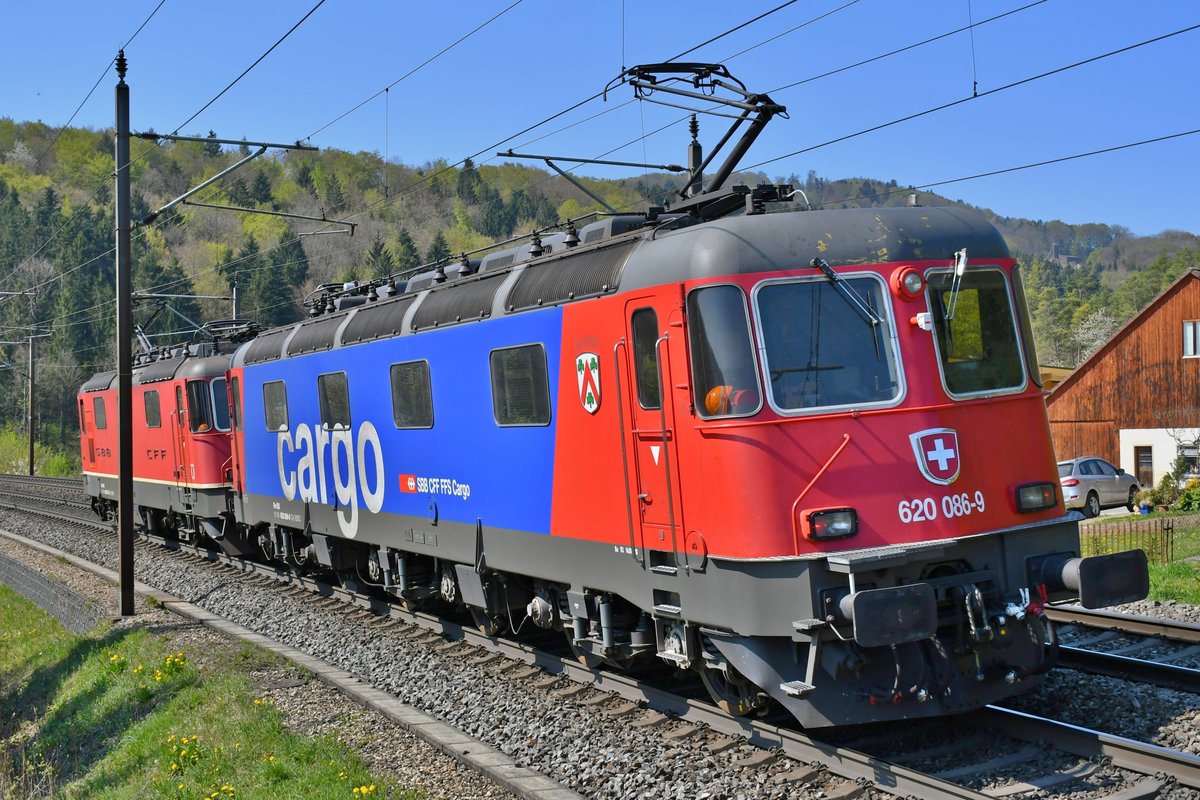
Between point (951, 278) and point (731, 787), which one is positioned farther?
point (951, 278)

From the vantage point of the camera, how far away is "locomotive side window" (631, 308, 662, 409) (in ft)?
25.8

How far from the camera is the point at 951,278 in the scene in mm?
7703

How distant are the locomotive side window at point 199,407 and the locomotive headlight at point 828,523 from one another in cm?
1504

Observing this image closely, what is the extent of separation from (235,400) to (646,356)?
11126 millimetres

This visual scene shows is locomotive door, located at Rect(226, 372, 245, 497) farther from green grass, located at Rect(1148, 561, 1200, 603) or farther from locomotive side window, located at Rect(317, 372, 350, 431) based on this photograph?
green grass, located at Rect(1148, 561, 1200, 603)

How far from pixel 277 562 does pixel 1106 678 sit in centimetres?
1389

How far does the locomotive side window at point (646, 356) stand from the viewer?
310 inches

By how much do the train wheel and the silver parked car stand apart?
23322 mm

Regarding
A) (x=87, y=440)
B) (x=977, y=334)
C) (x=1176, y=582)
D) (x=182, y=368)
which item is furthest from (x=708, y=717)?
(x=87, y=440)

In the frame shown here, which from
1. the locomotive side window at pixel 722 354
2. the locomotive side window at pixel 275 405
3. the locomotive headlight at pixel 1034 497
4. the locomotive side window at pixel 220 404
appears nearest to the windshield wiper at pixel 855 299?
the locomotive side window at pixel 722 354

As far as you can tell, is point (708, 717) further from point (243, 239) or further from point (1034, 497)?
point (243, 239)

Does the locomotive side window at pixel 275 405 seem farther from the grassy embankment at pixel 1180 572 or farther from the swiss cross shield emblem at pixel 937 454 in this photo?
the grassy embankment at pixel 1180 572

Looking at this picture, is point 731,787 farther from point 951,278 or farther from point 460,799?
point 951,278

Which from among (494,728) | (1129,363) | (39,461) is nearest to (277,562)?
(494,728)
